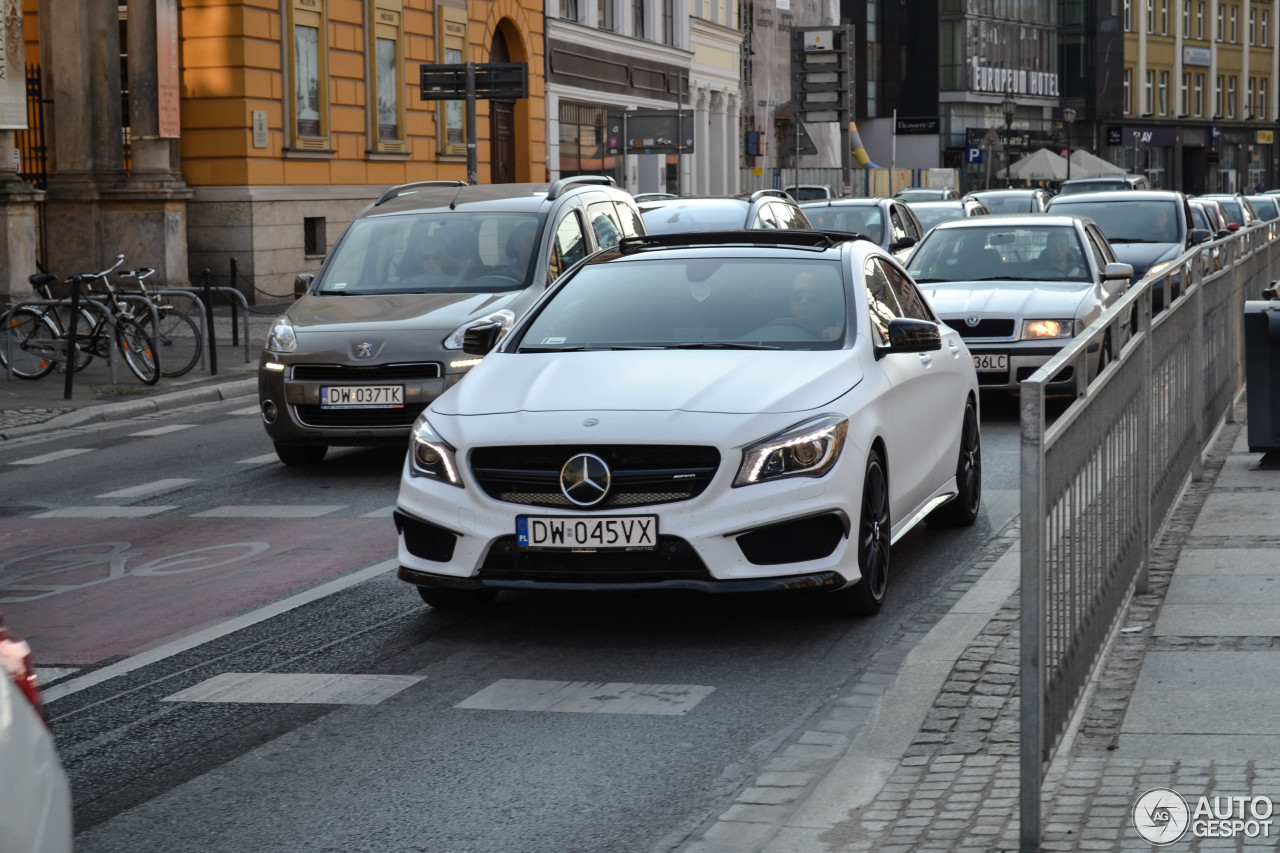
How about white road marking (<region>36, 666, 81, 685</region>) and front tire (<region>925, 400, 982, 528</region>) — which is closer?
white road marking (<region>36, 666, 81, 685</region>)

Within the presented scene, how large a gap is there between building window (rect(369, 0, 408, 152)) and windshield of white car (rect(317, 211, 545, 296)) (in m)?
21.3

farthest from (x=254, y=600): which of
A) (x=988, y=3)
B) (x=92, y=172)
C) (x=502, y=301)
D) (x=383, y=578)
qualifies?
(x=988, y=3)

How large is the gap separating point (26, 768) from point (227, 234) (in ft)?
89.5

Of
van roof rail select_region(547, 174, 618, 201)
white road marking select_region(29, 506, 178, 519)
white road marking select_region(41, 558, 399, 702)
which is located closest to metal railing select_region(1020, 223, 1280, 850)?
white road marking select_region(41, 558, 399, 702)

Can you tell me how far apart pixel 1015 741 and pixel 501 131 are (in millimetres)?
37272

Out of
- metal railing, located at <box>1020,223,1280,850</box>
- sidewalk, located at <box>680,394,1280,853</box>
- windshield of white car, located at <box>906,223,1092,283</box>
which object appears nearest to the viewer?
metal railing, located at <box>1020,223,1280,850</box>

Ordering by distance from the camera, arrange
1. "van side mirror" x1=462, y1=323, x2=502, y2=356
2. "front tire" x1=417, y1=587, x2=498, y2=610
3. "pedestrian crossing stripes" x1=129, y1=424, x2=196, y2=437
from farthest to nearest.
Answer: "pedestrian crossing stripes" x1=129, y1=424, x2=196, y2=437
"van side mirror" x1=462, y1=323, x2=502, y2=356
"front tire" x1=417, y1=587, x2=498, y2=610

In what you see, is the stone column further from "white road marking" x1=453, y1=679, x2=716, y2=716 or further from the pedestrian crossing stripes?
"white road marking" x1=453, y1=679, x2=716, y2=716

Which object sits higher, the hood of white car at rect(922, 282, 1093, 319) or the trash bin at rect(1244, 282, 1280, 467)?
the hood of white car at rect(922, 282, 1093, 319)

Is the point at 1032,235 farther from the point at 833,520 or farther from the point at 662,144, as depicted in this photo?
the point at 662,144

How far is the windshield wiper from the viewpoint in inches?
318

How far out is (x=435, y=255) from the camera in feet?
44.2

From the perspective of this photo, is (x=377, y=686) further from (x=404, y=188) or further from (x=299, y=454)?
(x=404, y=188)

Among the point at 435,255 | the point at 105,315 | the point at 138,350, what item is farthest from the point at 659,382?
the point at 138,350
